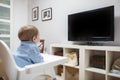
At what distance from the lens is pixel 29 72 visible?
4.23 ft

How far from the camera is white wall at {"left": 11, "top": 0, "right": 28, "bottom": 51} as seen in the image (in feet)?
12.4

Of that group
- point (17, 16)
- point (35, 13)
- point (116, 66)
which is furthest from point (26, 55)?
point (17, 16)

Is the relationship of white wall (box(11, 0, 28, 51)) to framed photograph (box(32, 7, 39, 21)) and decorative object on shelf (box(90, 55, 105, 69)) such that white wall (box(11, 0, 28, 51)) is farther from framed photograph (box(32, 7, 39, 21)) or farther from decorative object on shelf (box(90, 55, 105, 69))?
decorative object on shelf (box(90, 55, 105, 69))

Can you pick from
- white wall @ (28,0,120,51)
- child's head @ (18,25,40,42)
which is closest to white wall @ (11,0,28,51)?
white wall @ (28,0,120,51)

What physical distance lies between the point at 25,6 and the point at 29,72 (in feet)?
10.2

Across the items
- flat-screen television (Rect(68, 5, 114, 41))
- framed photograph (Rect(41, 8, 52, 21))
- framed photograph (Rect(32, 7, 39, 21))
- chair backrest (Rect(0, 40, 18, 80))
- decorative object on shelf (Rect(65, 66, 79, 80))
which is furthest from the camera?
framed photograph (Rect(32, 7, 39, 21))

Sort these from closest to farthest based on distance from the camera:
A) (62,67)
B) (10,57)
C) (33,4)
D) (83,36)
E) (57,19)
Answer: (10,57)
(83,36)
(62,67)
(57,19)
(33,4)

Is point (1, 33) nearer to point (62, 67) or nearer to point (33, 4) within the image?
point (33, 4)

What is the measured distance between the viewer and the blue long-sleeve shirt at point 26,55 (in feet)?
4.59

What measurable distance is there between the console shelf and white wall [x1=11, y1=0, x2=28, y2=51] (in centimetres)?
171

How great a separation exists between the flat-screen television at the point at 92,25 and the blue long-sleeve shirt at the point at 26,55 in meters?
1.15

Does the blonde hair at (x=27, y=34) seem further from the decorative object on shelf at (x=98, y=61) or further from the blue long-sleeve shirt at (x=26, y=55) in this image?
the decorative object on shelf at (x=98, y=61)

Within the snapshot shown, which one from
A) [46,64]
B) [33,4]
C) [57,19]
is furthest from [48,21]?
[46,64]

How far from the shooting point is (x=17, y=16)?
3902 millimetres
